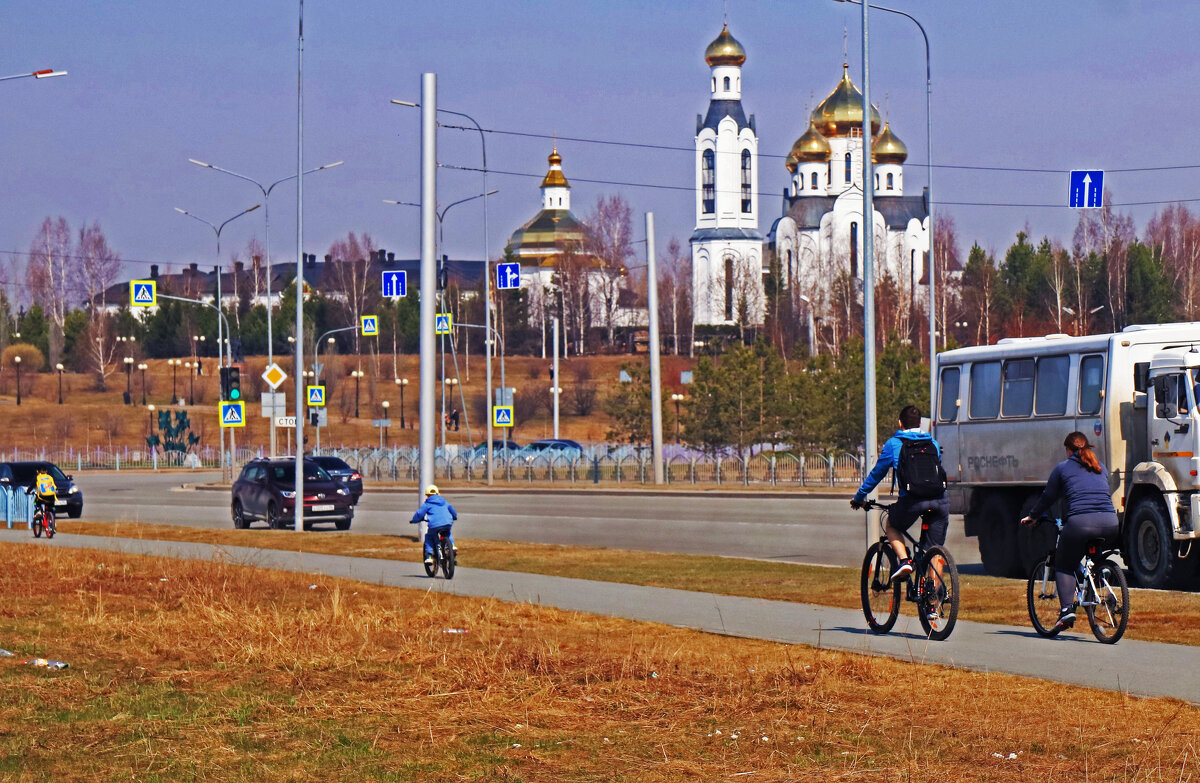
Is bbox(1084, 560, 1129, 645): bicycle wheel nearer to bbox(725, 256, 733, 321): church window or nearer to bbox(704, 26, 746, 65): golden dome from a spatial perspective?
bbox(725, 256, 733, 321): church window

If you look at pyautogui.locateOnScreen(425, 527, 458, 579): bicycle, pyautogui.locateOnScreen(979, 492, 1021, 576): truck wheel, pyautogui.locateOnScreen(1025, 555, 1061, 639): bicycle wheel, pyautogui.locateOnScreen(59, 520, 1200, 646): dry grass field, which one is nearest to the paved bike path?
pyautogui.locateOnScreen(1025, 555, 1061, 639): bicycle wheel

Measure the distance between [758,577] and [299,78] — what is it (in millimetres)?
17847

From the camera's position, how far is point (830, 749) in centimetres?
823

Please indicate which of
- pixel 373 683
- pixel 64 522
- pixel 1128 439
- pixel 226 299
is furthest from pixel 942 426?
pixel 226 299

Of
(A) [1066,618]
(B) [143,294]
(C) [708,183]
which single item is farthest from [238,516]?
(C) [708,183]

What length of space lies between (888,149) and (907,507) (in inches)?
4977

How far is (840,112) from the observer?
13550 centimetres

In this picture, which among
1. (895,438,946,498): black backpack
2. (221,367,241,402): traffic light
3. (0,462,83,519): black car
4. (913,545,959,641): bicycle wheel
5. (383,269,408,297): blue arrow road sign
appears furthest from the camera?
(221,367,241,402): traffic light

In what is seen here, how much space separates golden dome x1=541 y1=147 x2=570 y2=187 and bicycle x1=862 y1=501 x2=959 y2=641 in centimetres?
14180

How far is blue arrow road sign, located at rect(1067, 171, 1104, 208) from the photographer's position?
30812 mm

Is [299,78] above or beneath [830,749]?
above

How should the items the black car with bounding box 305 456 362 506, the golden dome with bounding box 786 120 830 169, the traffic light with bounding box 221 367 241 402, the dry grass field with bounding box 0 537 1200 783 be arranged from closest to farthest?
the dry grass field with bounding box 0 537 1200 783 → the black car with bounding box 305 456 362 506 → the traffic light with bounding box 221 367 241 402 → the golden dome with bounding box 786 120 830 169

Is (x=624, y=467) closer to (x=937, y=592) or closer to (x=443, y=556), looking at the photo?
(x=443, y=556)

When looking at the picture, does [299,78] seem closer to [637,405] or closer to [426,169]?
[426,169]
